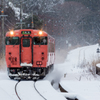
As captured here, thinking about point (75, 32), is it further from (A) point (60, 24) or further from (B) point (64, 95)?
(B) point (64, 95)

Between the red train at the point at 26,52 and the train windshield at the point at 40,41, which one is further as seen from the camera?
the train windshield at the point at 40,41

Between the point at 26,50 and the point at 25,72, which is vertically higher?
the point at 26,50

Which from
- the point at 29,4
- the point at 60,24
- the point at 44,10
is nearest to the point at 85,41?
the point at 60,24

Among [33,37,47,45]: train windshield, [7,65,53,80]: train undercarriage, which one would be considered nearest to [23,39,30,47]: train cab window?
[33,37,47,45]: train windshield

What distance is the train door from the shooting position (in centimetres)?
1523

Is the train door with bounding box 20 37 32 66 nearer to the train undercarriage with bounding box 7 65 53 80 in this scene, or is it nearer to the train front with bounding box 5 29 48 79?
the train front with bounding box 5 29 48 79

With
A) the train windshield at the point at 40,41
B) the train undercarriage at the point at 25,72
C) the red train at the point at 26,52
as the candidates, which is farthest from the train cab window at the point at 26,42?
the train undercarriage at the point at 25,72

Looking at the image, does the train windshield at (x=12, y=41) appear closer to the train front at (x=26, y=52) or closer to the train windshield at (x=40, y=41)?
the train front at (x=26, y=52)

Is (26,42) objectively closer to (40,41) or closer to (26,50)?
(26,50)

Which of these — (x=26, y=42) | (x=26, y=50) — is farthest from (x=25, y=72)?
(x=26, y=42)

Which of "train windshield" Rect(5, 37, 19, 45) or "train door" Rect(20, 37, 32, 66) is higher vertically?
"train windshield" Rect(5, 37, 19, 45)

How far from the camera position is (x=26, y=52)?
15.2 m

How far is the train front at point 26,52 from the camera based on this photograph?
15.1 m

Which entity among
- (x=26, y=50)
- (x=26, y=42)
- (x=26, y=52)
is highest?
(x=26, y=42)
